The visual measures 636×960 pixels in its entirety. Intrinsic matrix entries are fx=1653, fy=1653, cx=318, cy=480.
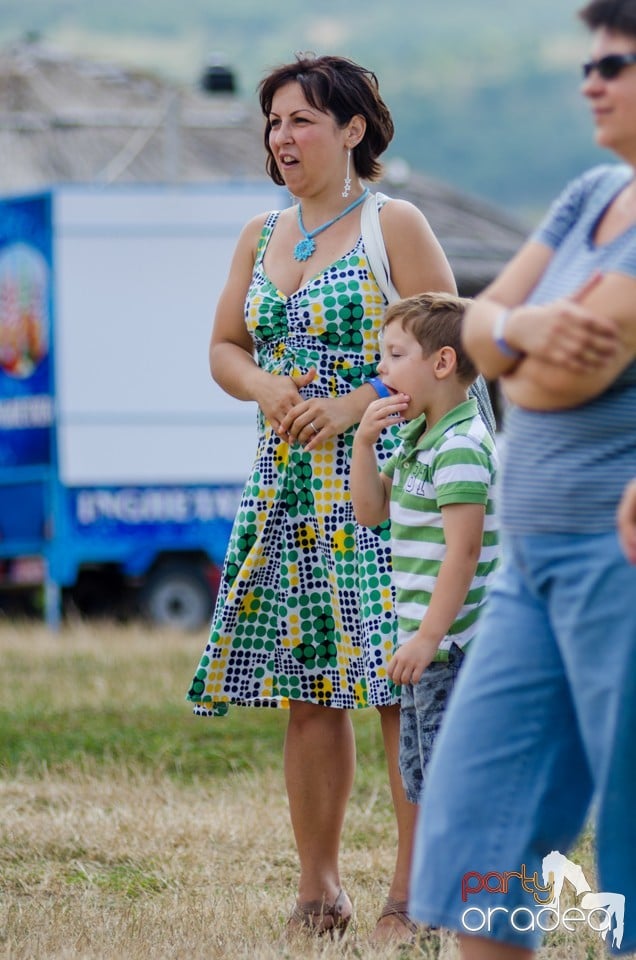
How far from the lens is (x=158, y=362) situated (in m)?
11.5

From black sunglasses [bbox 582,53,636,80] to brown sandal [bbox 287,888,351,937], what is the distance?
6.97 feet

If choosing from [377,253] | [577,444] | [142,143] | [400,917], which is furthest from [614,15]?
[142,143]

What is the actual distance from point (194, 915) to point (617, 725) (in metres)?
1.76

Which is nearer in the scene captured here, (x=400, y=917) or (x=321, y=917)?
(x=400, y=917)

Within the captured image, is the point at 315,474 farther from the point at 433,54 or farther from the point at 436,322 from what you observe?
the point at 433,54

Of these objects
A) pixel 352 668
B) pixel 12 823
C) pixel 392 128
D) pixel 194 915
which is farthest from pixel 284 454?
pixel 12 823

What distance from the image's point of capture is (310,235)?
3.92 m

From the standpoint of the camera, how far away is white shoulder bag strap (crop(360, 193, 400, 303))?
380cm

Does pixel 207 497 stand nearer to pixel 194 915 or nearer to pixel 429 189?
pixel 194 915

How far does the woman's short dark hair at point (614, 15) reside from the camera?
8.11 feet

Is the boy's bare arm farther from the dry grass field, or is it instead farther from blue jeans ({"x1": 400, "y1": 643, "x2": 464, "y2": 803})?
the dry grass field

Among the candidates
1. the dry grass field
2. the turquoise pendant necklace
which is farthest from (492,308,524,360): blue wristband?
the dry grass field

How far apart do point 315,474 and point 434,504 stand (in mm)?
521

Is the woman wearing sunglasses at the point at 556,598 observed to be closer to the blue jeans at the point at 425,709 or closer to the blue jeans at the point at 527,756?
the blue jeans at the point at 527,756
